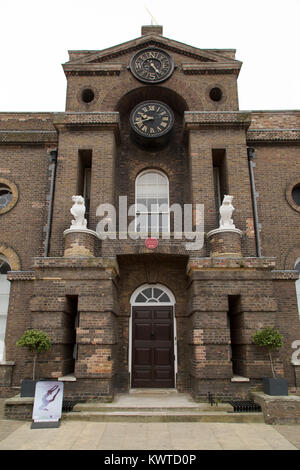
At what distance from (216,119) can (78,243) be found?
6172mm

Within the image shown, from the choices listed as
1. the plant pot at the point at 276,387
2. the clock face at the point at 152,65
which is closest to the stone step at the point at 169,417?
the plant pot at the point at 276,387

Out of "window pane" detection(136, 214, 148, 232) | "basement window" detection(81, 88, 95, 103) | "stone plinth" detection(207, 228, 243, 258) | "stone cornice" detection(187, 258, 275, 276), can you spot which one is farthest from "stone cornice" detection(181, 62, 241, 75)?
"stone cornice" detection(187, 258, 275, 276)

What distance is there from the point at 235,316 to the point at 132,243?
3627 mm

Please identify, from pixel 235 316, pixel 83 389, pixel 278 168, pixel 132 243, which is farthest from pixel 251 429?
pixel 278 168

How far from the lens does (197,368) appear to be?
345 inches

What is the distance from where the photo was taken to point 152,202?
12.1 m

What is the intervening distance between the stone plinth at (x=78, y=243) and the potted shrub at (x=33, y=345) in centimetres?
229

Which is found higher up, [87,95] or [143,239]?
[87,95]

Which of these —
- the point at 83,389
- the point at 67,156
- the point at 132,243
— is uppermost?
the point at 67,156

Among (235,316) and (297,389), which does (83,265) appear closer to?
(235,316)

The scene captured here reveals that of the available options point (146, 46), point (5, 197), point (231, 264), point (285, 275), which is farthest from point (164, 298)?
point (146, 46)

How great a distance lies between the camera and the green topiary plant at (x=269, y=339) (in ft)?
27.9

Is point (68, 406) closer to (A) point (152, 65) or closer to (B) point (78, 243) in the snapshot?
(B) point (78, 243)

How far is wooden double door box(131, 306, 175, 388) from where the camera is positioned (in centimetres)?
1027
